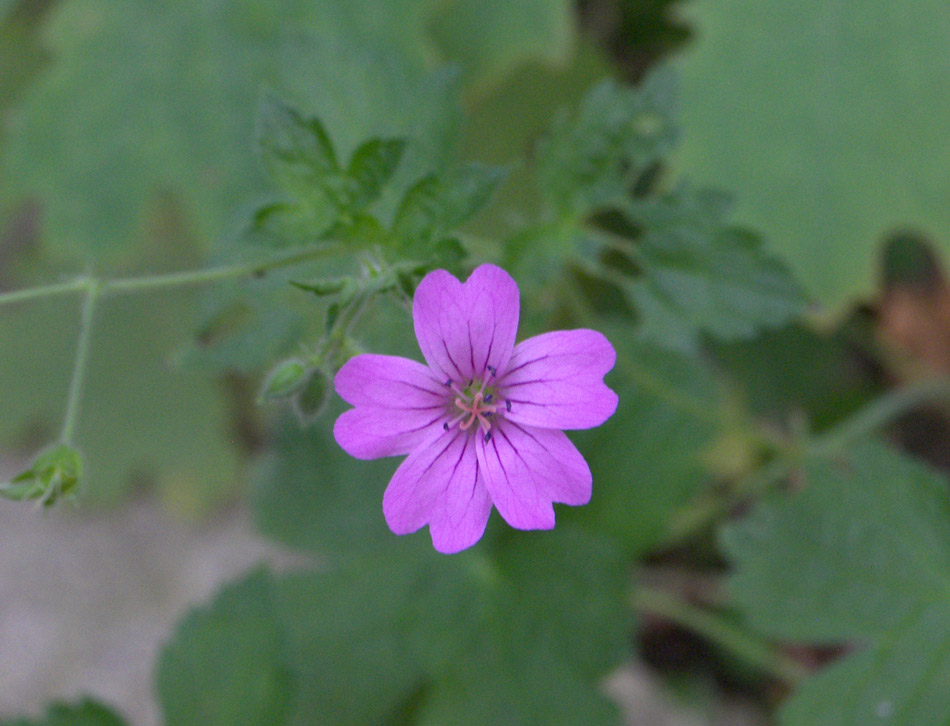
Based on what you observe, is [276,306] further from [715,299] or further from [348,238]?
[715,299]

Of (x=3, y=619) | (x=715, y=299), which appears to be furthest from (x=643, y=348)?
(x=3, y=619)

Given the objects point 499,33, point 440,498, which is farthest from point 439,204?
point 499,33

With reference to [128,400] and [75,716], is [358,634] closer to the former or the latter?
[75,716]

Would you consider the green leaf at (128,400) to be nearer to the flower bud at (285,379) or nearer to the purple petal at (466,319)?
the flower bud at (285,379)

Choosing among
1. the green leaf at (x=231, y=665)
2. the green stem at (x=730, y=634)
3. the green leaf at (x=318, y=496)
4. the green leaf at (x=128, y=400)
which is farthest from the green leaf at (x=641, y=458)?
the green leaf at (x=128, y=400)

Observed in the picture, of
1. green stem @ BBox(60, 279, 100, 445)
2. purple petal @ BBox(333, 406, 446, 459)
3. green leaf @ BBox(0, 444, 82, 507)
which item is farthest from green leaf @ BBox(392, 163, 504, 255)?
green leaf @ BBox(0, 444, 82, 507)

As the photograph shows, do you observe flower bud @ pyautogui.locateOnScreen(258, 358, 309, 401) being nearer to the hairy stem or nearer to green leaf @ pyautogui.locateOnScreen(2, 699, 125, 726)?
the hairy stem
